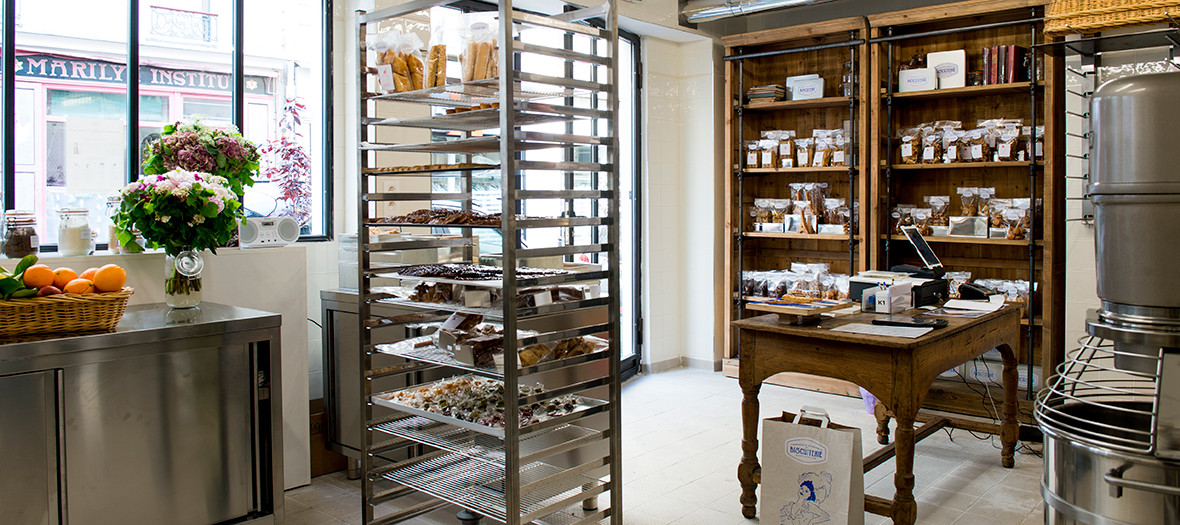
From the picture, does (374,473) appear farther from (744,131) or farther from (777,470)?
(744,131)

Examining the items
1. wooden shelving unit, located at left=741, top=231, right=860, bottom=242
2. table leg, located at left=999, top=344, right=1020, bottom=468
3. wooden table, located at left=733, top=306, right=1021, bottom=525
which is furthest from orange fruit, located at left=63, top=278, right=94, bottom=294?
wooden shelving unit, located at left=741, top=231, right=860, bottom=242

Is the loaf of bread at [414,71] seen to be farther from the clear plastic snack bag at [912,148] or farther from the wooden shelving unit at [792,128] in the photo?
the clear plastic snack bag at [912,148]

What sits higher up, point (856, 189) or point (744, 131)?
point (744, 131)

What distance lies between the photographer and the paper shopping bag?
305 centimetres

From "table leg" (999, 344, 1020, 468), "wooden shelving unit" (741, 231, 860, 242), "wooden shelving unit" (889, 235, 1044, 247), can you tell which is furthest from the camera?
"wooden shelving unit" (741, 231, 860, 242)

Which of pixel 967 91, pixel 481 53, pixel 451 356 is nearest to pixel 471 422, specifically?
pixel 451 356

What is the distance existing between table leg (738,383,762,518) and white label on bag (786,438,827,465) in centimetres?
37

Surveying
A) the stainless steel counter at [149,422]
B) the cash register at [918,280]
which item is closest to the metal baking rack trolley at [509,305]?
the stainless steel counter at [149,422]

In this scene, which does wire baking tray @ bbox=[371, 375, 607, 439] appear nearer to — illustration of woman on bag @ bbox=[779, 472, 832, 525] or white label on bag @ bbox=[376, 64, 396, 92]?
illustration of woman on bag @ bbox=[779, 472, 832, 525]

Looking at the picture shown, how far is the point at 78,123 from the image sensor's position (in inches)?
146

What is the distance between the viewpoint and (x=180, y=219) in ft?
10.5

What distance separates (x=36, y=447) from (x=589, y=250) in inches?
75.3

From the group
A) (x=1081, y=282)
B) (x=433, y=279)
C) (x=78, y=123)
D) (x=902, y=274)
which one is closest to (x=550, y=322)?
(x=433, y=279)

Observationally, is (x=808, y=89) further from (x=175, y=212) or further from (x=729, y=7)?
(x=175, y=212)
